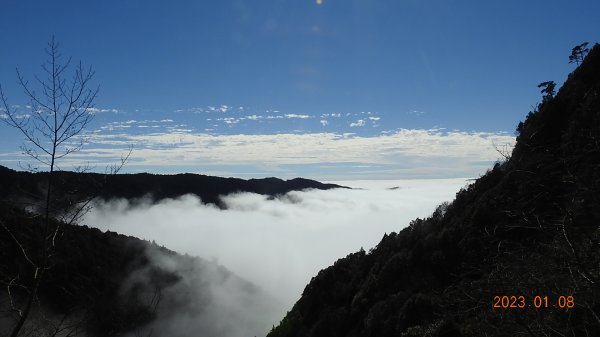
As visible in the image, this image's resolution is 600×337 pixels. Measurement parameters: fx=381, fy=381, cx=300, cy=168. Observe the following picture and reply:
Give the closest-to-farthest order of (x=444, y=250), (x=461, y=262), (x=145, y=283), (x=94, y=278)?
(x=461, y=262) < (x=444, y=250) < (x=94, y=278) < (x=145, y=283)

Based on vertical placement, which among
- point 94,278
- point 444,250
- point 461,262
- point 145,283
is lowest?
point 145,283

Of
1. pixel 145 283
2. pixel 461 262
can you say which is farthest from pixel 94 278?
pixel 461 262

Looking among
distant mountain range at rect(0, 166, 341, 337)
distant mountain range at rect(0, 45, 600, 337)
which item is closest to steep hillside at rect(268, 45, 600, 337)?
distant mountain range at rect(0, 45, 600, 337)

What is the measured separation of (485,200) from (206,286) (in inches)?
6034

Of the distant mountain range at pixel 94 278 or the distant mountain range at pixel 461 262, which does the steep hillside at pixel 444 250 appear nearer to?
the distant mountain range at pixel 461 262

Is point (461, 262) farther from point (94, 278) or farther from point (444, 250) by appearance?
point (94, 278)

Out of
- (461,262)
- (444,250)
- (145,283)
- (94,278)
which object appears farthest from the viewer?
(145,283)

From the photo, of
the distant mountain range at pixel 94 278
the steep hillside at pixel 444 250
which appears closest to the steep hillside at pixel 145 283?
the distant mountain range at pixel 94 278

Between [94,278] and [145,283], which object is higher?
[94,278]

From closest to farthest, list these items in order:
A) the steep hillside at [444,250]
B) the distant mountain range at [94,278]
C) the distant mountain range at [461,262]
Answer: the distant mountain range at [94,278] < the distant mountain range at [461,262] < the steep hillside at [444,250]

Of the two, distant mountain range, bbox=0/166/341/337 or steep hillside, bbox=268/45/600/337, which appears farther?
steep hillside, bbox=268/45/600/337

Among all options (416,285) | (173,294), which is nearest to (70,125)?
(416,285)

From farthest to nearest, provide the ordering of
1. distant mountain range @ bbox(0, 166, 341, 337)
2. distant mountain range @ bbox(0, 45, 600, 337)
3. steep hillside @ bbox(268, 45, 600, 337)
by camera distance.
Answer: steep hillside @ bbox(268, 45, 600, 337), distant mountain range @ bbox(0, 45, 600, 337), distant mountain range @ bbox(0, 166, 341, 337)

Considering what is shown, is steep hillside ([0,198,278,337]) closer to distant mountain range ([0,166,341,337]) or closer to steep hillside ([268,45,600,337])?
distant mountain range ([0,166,341,337])
